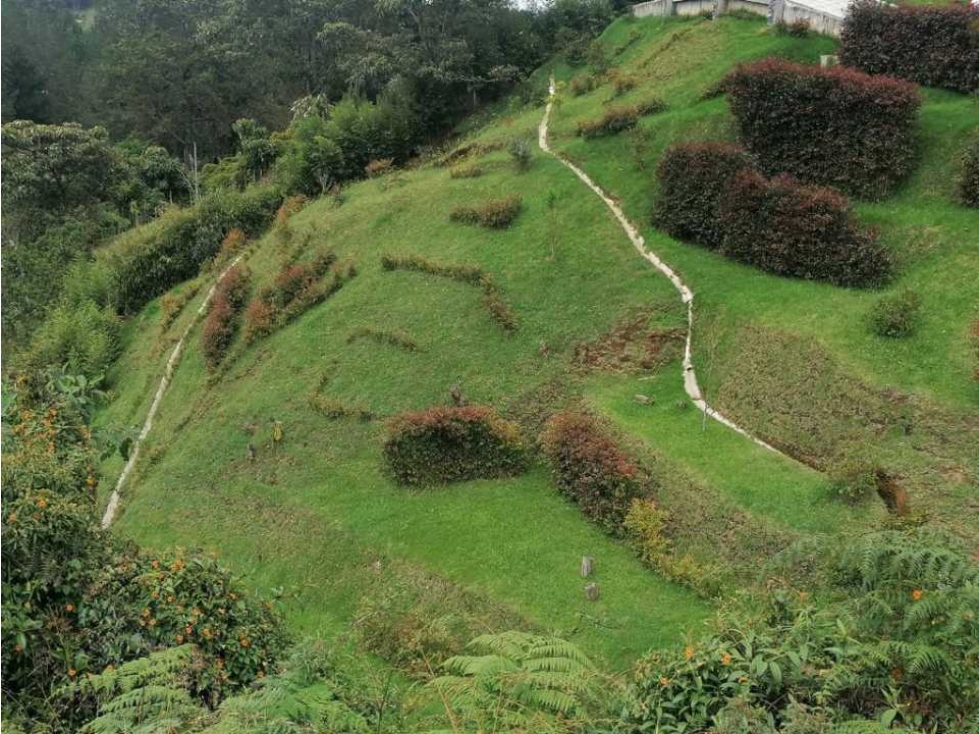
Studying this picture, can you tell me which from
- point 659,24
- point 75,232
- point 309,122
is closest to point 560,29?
point 659,24

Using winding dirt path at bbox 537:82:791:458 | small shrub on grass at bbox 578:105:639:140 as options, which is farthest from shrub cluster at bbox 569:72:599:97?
small shrub on grass at bbox 578:105:639:140

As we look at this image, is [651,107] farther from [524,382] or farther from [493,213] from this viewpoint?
[524,382]

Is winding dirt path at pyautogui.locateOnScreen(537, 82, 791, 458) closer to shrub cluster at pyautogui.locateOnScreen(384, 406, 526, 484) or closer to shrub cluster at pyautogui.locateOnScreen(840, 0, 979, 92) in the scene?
shrub cluster at pyautogui.locateOnScreen(384, 406, 526, 484)

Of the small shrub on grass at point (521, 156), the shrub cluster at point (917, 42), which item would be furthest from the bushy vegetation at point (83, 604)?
the shrub cluster at point (917, 42)

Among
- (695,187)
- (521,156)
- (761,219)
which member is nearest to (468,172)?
(521,156)

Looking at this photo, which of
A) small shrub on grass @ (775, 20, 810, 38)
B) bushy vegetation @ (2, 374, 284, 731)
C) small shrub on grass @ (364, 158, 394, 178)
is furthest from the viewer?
small shrub on grass @ (364, 158, 394, 178)
